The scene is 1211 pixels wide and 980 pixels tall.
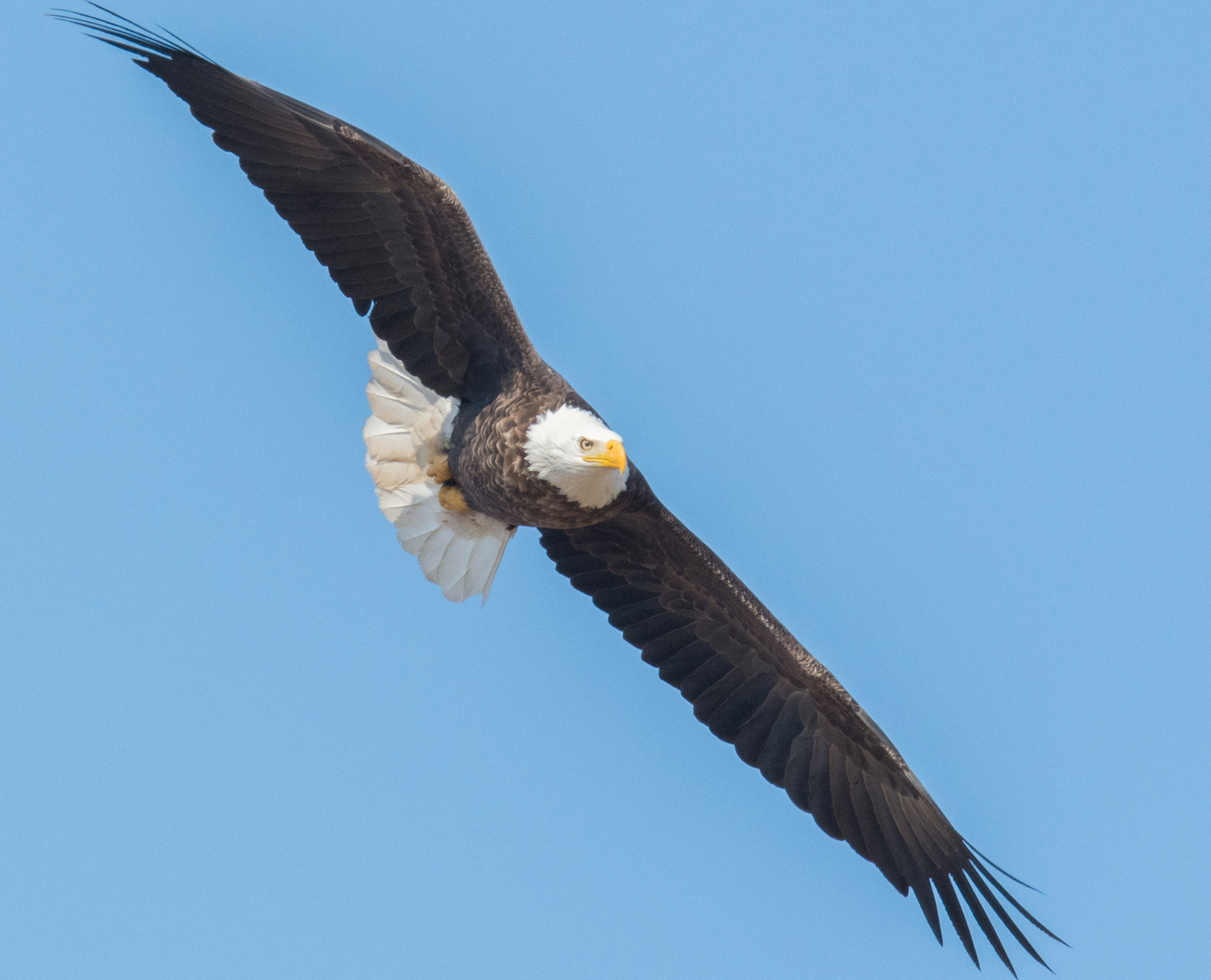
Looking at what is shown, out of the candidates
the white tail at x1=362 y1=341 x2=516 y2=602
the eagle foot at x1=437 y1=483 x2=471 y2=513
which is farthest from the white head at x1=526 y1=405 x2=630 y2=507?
the eagle foot at x1=437 y1=483 x2=471 y2=513

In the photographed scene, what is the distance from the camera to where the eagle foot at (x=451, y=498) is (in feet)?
27.1

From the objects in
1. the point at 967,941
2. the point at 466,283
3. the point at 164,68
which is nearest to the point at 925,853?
the point at 967,941

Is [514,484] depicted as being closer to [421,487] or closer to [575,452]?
[575,452]

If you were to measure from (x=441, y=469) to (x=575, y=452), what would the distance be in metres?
1.25

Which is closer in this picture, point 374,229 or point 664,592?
point 374,229

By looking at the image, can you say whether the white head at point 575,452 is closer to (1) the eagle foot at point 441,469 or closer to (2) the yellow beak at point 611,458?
(2) the yellow beak at point 611,458

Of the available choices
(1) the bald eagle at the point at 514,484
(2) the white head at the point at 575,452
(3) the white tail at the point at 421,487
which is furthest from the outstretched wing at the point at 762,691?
(2) the white head at the point at 575,452

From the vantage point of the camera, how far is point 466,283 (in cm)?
757

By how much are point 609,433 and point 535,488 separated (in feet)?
1.43

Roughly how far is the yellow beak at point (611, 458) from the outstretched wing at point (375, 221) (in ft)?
2.31

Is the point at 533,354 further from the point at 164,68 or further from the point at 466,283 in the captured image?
the point at 164,68

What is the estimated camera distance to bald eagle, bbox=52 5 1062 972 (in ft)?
23.8

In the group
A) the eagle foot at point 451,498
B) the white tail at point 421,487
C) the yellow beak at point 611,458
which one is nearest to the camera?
the yellow beak at point 611,458

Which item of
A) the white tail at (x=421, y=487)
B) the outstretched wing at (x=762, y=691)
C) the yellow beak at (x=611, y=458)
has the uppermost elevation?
the outstretched wing at (x=762, y=691)
